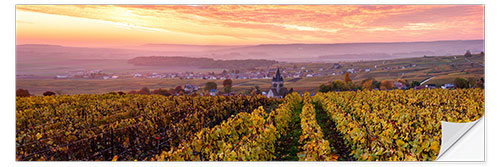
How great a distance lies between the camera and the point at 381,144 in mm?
5160

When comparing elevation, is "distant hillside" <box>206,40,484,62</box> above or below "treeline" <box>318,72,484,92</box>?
above

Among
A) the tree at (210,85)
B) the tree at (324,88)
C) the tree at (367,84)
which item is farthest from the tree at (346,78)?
the tree at (210,85)

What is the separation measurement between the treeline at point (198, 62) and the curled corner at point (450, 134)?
6.06 metres

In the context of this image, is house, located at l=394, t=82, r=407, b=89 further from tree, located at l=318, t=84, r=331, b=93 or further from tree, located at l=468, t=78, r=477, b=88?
tree, located at l=468, t=78, r=477, b=88

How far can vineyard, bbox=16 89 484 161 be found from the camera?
17.2 ft

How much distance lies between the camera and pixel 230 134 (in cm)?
717

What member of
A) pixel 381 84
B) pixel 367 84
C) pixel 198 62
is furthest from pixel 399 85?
pixel 198 62

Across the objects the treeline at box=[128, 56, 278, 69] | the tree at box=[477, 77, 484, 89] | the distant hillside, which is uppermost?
the distant hillside

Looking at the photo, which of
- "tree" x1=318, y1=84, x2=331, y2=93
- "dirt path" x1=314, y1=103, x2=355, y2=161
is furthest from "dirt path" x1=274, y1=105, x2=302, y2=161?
"tree" x1=318, y1=84, x2=331, y2=93

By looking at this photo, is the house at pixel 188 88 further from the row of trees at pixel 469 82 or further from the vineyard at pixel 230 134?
the row of trees at pixel 469 82

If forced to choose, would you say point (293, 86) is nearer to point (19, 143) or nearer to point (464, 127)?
point (464, 127)

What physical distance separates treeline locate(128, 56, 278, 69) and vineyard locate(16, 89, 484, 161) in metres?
1.54

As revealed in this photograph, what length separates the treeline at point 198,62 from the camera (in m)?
8.76

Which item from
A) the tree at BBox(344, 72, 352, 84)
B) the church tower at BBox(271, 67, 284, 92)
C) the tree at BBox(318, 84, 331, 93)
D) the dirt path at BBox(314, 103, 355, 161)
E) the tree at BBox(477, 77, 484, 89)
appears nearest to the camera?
the dirt path at BBox(314, 103, 355, 161)
